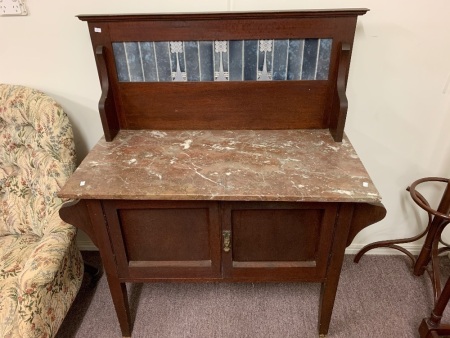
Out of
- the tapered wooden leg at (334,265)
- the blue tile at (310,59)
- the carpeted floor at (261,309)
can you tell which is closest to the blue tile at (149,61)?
the blue tile at (310,59)

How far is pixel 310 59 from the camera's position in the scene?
1242 mm

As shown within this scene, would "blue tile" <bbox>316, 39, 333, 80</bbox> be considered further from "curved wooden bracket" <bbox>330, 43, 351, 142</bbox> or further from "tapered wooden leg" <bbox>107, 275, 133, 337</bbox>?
"tapered wooden leg" <bbox>107, 275, 133, 337</bbox>

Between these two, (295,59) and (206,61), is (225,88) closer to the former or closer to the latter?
(206,61)

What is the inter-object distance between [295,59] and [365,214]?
24.2 inches

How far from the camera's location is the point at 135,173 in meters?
1.07

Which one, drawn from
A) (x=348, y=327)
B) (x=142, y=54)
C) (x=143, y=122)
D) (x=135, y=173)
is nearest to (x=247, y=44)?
(x=142, y=54)

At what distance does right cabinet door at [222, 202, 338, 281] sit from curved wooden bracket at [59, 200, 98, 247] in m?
0.45

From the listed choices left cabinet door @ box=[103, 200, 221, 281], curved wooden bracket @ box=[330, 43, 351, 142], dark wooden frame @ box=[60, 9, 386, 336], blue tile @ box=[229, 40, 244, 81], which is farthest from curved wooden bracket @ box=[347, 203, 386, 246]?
blue tile @ box=[229, 40, 244, 81]

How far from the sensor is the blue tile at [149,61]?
4.08ft


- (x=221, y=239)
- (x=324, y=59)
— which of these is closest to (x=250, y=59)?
(x=324, y=59)

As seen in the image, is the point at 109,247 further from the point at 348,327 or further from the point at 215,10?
the point at 348,327

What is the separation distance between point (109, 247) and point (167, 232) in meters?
0.21

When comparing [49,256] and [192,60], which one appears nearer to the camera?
[49,256]

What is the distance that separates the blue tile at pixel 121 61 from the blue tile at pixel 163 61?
0.12 metres
